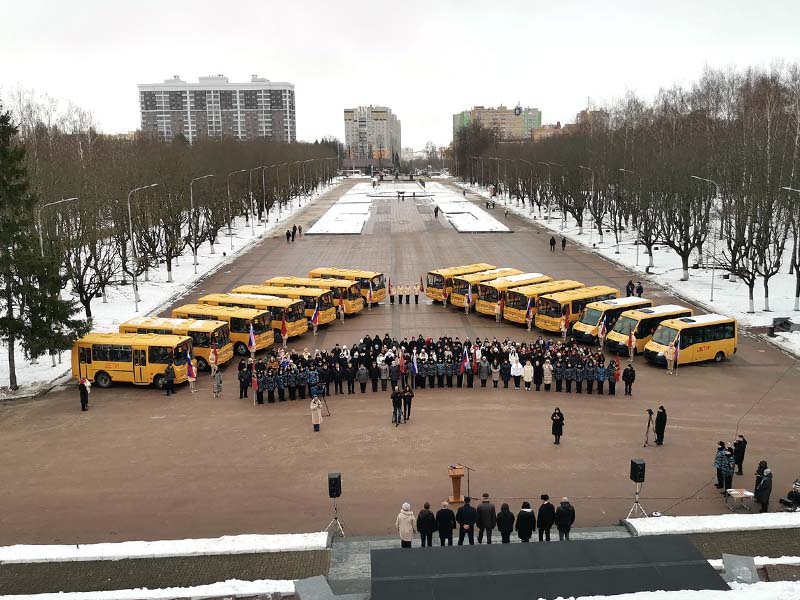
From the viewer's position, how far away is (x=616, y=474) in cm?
1814

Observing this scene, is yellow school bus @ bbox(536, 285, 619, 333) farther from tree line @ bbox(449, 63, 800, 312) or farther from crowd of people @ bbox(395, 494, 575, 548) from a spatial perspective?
crowd of people @ bbox(395, 494, 575, 548)

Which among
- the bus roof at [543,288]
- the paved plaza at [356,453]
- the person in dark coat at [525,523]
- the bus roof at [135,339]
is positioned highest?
the bus roof at [543,288]

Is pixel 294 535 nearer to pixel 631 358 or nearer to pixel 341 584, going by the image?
pixel 341 584

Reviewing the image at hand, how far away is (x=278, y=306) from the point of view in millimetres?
32906

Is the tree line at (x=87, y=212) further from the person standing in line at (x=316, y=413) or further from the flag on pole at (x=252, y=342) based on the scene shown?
the person standing in line at (x=316, y=413)

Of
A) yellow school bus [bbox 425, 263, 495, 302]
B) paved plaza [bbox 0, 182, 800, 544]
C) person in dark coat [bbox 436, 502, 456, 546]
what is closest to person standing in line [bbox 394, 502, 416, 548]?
person in dark coat [bbox 436, 502, 456, 546]

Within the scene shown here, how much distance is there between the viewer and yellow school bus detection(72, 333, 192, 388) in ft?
87.1

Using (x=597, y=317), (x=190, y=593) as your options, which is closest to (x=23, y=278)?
(x=190, y=593)

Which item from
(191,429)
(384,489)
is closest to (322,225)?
(191,429)

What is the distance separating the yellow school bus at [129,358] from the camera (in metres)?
26.5

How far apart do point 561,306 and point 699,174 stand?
→ 19.8 metres

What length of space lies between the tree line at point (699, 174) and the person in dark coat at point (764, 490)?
22.5m

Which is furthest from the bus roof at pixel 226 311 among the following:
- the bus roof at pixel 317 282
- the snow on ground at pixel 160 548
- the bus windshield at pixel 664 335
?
the snow on ground at pixel 160 548

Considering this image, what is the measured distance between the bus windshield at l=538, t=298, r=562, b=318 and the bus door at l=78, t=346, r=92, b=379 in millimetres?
19221
